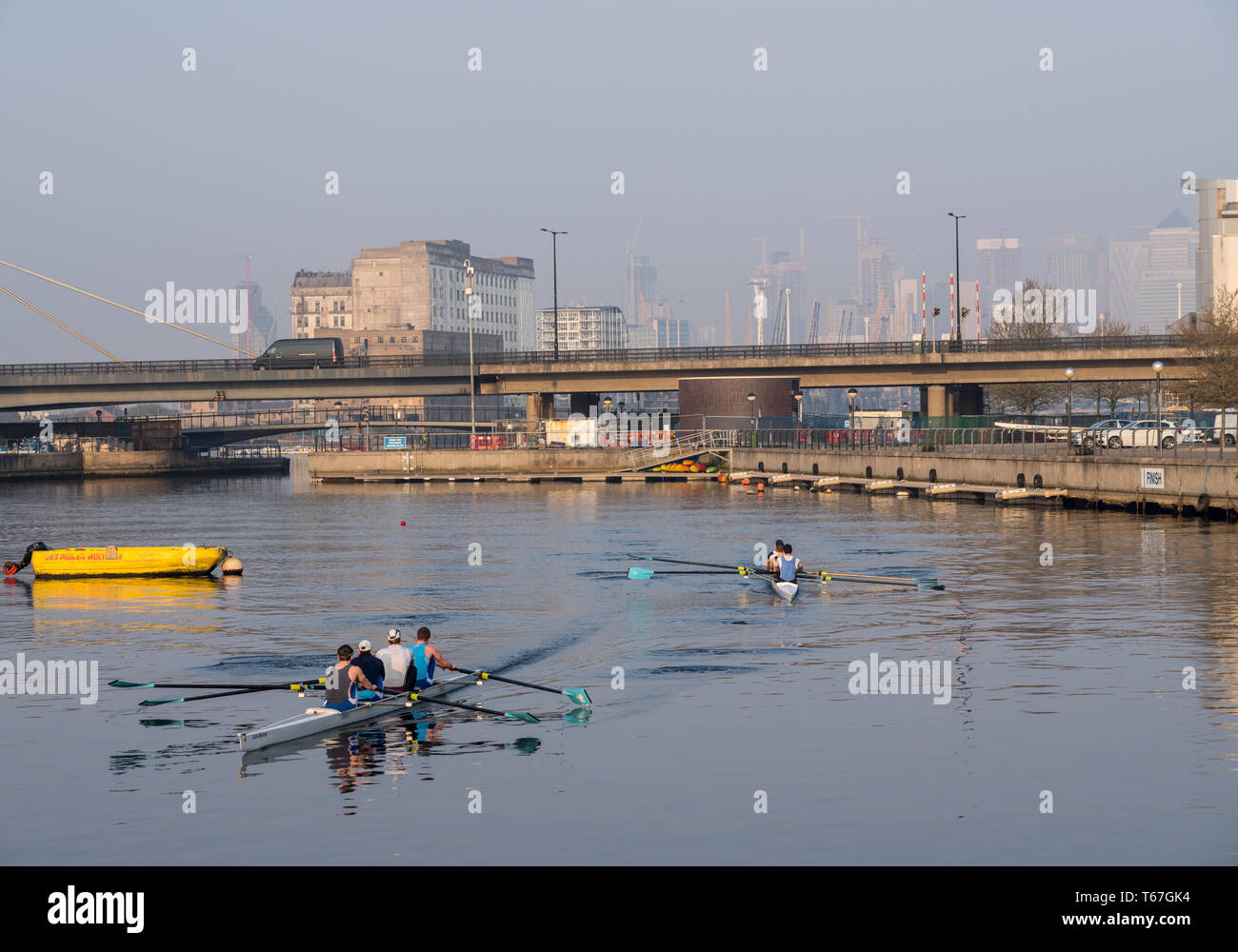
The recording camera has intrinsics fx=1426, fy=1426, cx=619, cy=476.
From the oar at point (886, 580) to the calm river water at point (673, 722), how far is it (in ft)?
2.22

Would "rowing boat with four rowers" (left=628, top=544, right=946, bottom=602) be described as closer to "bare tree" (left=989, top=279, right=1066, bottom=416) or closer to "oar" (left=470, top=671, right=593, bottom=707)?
"oar" (left=470, top=671, right=593, bottom=707)

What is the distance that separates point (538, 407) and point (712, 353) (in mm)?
19560

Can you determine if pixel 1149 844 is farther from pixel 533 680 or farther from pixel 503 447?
pixel 503 447

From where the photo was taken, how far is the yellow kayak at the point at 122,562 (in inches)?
2208

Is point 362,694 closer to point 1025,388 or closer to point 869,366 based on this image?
point 869,366

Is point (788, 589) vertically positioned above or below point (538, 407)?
below

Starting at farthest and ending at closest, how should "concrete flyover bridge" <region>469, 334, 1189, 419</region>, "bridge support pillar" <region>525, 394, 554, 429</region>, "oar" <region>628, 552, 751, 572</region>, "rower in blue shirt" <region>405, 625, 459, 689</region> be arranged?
1. "bridge support pillar" <region>525, 394, 554, 429</region>
2. "concrete flyover bridge" <region>469, 334, 1189, 419</region>
3. "oar" <region>628, 552, 751, 572</region>
4. "rower in blue shirt" <region>405, 625, 459, 689</region>

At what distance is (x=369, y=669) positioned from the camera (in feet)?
92.2

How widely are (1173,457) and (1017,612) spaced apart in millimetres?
33068

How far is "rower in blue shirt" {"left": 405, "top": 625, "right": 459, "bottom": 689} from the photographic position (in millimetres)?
29375

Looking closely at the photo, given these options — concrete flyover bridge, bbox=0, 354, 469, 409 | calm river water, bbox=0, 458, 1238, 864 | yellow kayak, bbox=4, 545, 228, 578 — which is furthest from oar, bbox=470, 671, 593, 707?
concrete flyover bridge, bbox=0, 354, 469, 409

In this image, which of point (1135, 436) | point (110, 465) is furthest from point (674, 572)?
point (110, 465)

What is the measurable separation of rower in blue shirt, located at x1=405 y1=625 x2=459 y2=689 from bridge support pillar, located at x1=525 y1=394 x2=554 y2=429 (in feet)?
338
